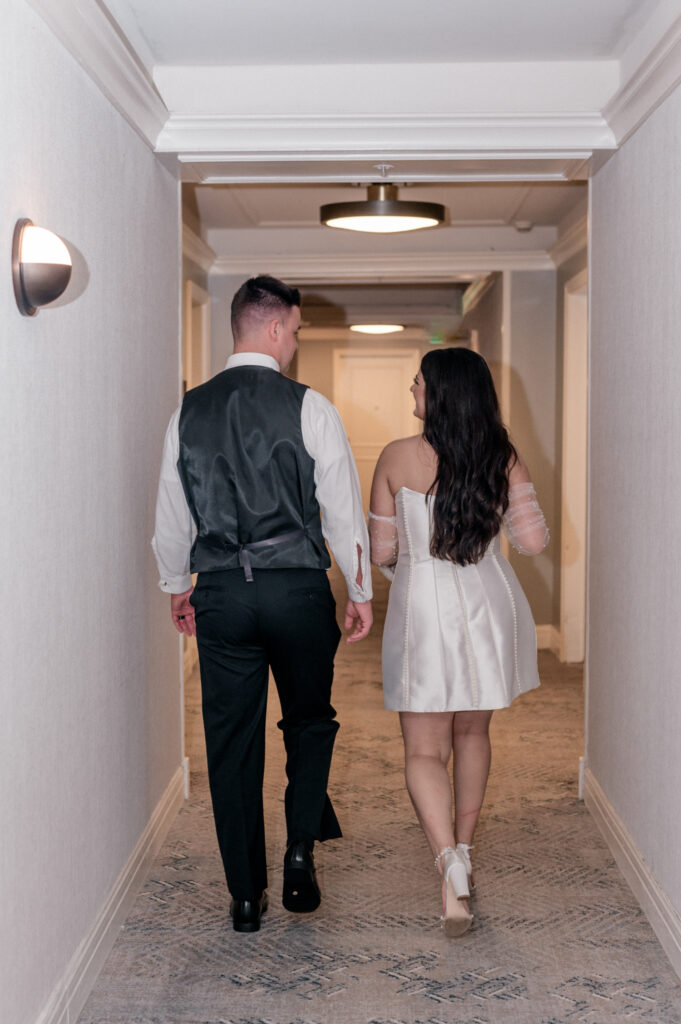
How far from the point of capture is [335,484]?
8.44ft

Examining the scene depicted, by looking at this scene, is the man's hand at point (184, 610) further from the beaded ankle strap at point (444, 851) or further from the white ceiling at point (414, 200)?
the white ceiling at point (414, 200)

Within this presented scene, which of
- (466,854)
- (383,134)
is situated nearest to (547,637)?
(466,854)

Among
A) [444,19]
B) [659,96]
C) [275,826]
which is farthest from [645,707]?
[444,19]

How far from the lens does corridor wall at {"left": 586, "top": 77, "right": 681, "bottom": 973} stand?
259 cm

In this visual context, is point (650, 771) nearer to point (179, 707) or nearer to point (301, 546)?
point (301, 546)

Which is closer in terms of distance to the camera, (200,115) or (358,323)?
(200,115)

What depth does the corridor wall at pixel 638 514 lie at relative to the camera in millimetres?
2590

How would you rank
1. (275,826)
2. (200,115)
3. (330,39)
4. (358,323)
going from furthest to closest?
1. (358,323)
2. (275,826)
3. (200,115)
4. (330,39)

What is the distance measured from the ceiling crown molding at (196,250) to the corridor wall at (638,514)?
8.55ft

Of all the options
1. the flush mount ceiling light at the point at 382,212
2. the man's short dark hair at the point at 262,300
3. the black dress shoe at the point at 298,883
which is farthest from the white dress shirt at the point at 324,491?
the flush mount ceiling light at the point at 382,212

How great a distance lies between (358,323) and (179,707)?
6.35 metres

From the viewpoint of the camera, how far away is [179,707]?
3.72m

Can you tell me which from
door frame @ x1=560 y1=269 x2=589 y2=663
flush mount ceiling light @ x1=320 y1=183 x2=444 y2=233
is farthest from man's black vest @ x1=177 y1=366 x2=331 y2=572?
door frame @ x1=560 y1=269 x2=589 y2=663

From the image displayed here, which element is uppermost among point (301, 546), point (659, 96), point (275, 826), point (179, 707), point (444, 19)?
point (444, 19)
